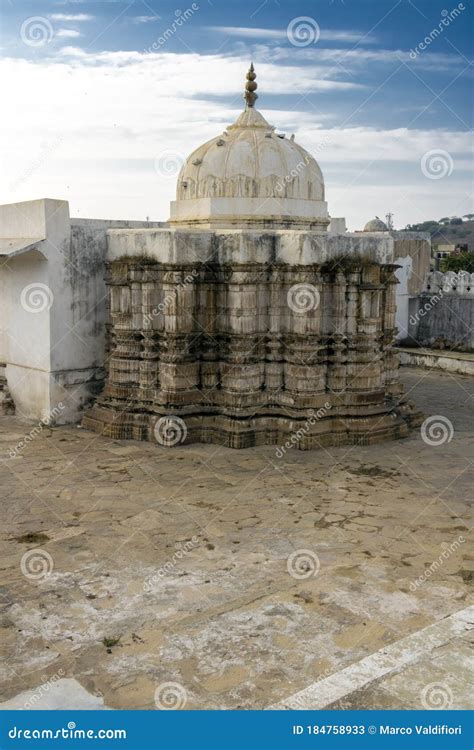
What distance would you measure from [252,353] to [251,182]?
301 centimetres

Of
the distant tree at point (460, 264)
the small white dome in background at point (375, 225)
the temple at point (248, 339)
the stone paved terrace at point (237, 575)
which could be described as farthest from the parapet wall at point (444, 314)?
the distant tree at point (460, 264)

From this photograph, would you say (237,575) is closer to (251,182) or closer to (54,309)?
(54,309)

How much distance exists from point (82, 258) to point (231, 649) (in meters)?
8.23

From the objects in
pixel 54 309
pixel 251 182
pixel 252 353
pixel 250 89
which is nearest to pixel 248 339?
pixel 252 353

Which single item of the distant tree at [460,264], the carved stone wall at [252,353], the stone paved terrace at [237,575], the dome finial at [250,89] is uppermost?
the dome finial at [250,89]

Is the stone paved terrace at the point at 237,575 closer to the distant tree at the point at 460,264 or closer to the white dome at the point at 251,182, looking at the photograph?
the white dome at the point at 251,182

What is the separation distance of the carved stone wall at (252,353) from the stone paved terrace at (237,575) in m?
0.61

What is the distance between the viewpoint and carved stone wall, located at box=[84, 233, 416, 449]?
11.2 meters

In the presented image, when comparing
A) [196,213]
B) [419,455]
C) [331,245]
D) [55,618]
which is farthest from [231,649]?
[196,213]

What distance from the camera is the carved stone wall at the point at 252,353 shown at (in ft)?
36.7

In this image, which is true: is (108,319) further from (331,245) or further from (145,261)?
(331,245)

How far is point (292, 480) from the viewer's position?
30.8 ft

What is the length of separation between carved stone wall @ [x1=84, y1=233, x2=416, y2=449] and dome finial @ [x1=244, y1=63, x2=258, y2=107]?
3.59 meters

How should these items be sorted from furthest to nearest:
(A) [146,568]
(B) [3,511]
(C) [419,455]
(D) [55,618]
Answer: (C) [419,455], (B) [3,511], (A) [146,568], (D) [55,618]
